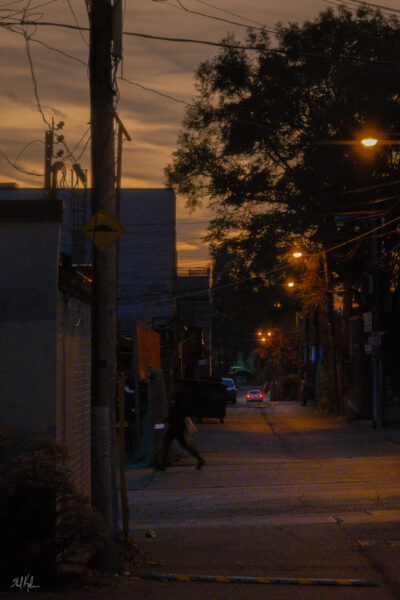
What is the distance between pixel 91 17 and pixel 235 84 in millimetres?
31233

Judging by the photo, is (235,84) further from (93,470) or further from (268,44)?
(93,470)

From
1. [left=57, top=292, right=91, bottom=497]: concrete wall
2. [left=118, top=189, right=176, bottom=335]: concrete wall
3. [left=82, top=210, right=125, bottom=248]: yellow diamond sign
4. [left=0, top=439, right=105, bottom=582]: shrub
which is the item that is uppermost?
[left=118, top=189, right=176, bottom=335]: concrete wall

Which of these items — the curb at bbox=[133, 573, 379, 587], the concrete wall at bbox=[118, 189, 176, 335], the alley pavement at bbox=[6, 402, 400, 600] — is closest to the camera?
the alley pavement at bbox=[6, 402, 400, 600]

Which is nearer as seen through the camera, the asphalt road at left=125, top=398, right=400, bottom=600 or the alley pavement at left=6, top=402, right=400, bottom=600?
the alley pavement at left=6, top=402, right=400, bottom=600

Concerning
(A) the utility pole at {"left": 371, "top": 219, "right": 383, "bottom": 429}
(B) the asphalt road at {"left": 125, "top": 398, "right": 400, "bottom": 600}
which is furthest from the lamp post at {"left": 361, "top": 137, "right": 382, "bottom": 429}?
(B) the asphalt road at {"left": 125, "top": 398, "right": 400, "bottom": 600}

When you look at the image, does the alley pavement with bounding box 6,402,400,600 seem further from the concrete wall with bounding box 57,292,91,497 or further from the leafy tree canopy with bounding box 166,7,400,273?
the leafy tree canopy with bounding box 166,7,400,273

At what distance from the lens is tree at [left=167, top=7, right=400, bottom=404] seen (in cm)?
3578

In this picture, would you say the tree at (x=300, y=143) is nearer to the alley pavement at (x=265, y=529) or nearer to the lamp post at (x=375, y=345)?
the lamp post at (x=375, y=345)

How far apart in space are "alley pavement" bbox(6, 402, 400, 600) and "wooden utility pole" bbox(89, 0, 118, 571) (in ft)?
3.06

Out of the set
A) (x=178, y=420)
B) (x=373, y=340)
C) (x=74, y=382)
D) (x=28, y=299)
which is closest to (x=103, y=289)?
(x=28, y=299)

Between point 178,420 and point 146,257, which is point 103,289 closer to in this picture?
point 178,420

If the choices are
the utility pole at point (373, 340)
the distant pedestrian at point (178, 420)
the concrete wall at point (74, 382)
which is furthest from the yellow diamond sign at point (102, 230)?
the utility pole at point (373, 340)

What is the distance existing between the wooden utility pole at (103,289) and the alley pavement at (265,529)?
3.06ft

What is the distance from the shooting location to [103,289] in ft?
29.5
